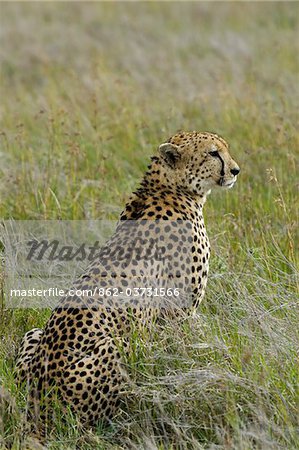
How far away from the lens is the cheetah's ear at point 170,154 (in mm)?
4262

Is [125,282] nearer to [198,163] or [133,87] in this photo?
[198,163]

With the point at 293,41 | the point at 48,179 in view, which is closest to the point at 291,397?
the point at 48,179

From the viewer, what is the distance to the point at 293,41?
34.6 feet

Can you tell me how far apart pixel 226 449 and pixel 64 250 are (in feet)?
6.96

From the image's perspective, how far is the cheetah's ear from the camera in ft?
14.0

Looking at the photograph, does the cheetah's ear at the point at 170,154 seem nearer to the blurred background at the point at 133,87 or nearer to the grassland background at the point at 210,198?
the grassland background at the point at 210,198

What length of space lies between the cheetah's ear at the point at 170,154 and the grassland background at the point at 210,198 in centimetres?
42

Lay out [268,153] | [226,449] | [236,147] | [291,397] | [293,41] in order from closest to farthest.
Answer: [226,449], [291,397], [268,153], [236,147], [293,41]

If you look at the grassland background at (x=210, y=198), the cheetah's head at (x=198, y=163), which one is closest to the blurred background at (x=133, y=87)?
the grassland background at (x=210, y=198)

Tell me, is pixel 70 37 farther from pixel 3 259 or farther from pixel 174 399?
pixel 174 399

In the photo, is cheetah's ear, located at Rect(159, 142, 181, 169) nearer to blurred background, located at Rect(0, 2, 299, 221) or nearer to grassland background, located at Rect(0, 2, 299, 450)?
grassland background, located at Rect(0, 2, 299, 450)

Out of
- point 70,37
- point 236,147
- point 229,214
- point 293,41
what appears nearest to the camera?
point 229,214

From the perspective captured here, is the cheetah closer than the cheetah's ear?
Yes

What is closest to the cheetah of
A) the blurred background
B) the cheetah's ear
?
the cheetah's ear
